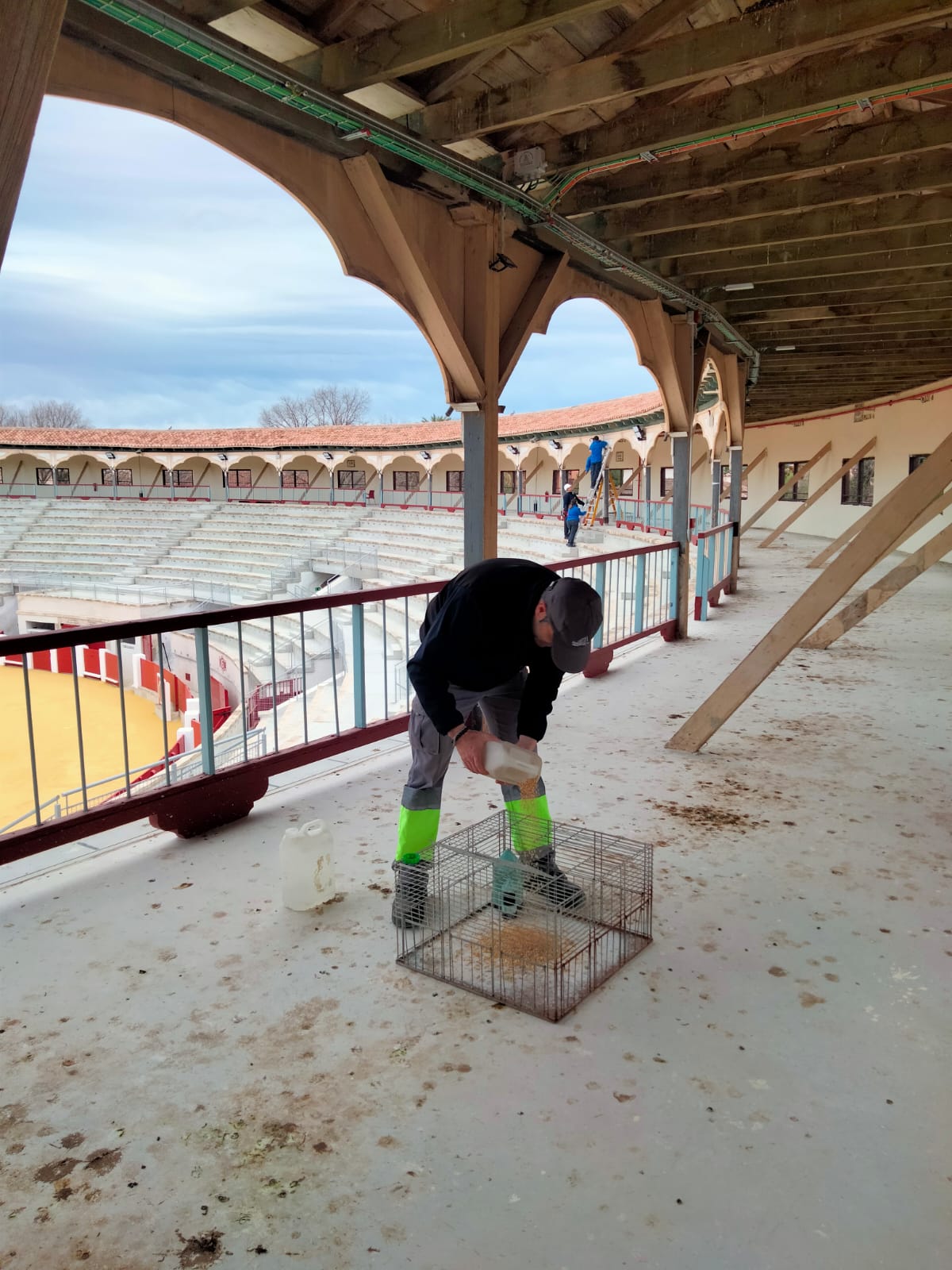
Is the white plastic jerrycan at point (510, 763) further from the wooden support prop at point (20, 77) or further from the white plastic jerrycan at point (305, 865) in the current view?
the wooden support prop at point (20, 77)

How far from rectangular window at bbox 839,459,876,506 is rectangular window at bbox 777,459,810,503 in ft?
8.21

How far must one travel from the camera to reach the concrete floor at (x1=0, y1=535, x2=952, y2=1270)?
171 cm

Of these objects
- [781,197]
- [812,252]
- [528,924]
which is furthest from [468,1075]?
[812,252]

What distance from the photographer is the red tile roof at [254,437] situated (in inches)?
1315

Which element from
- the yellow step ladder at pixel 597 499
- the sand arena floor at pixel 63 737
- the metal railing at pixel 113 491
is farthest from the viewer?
the metal railing at pixel 113 491

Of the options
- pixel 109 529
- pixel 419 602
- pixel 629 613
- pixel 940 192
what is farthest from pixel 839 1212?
pixel 109 529

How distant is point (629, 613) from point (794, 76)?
841cm

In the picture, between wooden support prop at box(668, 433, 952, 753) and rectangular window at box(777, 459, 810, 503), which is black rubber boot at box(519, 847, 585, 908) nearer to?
wooden support prop at box(668, 433, 952, 753)

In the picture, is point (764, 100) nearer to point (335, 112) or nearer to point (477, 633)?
point (335, 112)

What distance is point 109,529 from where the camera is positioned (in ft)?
119

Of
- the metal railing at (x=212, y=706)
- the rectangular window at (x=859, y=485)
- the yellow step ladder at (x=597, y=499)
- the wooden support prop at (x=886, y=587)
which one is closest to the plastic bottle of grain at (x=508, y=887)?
the metal railing at (x=212, y=706)

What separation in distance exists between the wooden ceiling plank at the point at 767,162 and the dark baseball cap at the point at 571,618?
387cm

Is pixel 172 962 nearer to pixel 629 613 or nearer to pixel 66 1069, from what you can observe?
pixel 66 1069

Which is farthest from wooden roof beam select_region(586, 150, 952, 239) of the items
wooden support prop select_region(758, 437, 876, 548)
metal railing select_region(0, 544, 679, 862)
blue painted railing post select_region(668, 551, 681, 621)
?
wooden support prop select_region(758, 437, 876, 548)
